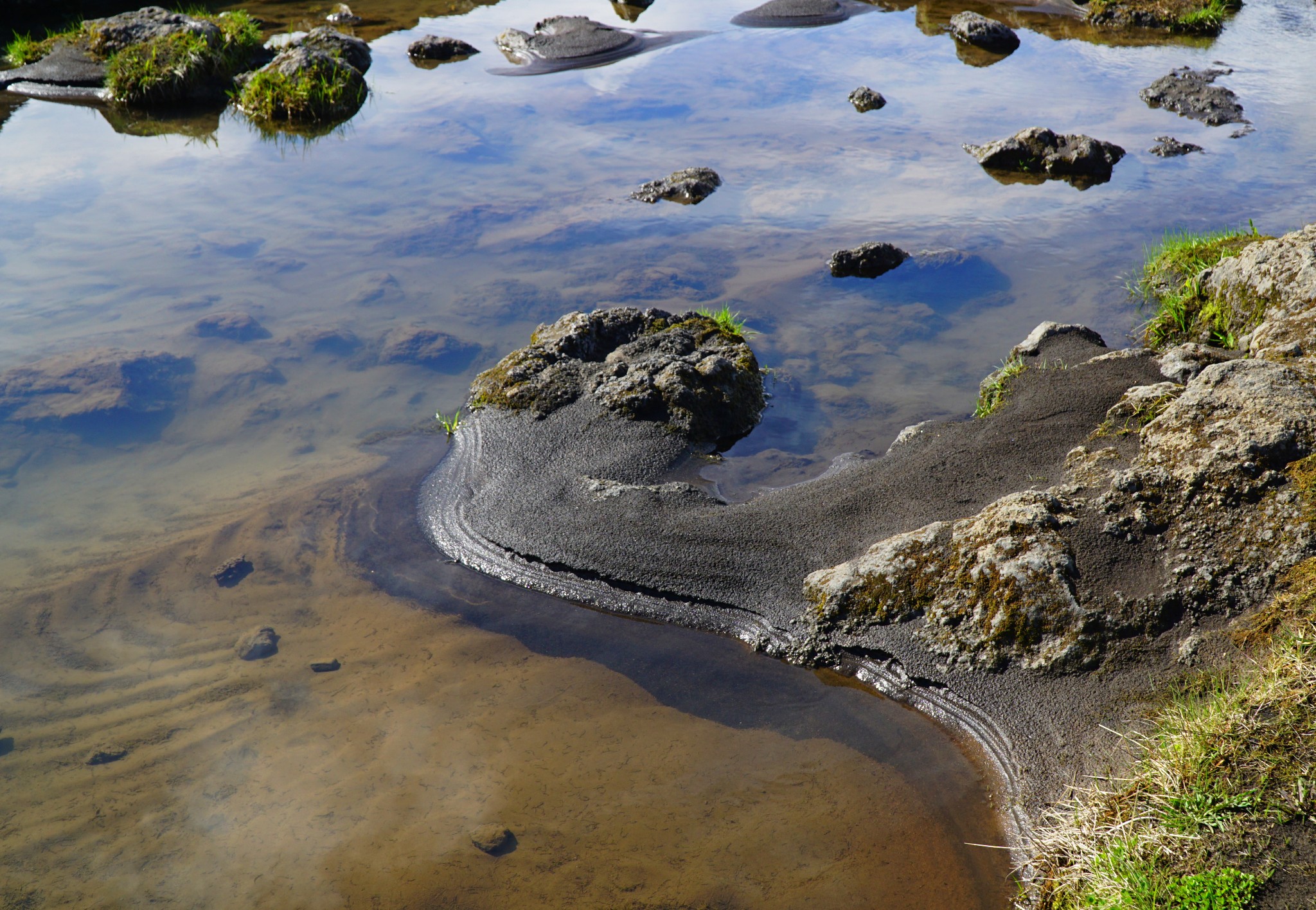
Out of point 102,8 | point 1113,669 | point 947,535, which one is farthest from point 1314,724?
point 102,8

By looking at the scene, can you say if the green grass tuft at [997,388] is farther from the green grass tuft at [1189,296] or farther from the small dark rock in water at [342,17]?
the small dark rock in water at [342,17]

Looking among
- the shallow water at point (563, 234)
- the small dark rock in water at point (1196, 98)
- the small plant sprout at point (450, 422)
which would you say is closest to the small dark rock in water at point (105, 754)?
the shallow water at point (563, 234)

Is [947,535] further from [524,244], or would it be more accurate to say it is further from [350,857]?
[524,244]

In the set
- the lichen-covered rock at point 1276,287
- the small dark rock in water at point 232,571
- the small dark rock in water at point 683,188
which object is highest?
the lichen-covered rock at point 1276,287

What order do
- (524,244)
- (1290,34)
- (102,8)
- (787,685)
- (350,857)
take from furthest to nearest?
1. (102,8)
2. (1290,34)
3. (524,244)
4. (787,685)
5. (350,857)

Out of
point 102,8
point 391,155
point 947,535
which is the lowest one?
point 947,535

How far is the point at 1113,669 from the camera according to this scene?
4.39 metres

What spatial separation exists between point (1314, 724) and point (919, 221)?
8.42m

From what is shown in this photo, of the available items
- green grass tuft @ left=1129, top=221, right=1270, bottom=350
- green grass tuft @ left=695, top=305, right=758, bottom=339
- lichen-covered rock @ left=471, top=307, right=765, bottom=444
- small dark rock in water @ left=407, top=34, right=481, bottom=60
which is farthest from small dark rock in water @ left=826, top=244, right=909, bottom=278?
small dark rock in water @ left=407, top=34, right=481, bottom=60

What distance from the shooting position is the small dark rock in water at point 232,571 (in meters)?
6.02

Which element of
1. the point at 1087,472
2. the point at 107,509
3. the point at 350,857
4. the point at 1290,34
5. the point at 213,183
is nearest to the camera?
the point at 350,857

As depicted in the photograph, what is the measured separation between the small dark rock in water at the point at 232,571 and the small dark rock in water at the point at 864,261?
22.1 feet

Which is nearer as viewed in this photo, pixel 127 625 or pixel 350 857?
pixel 350 857

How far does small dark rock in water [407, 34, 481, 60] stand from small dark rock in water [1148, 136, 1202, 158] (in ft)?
43.9
